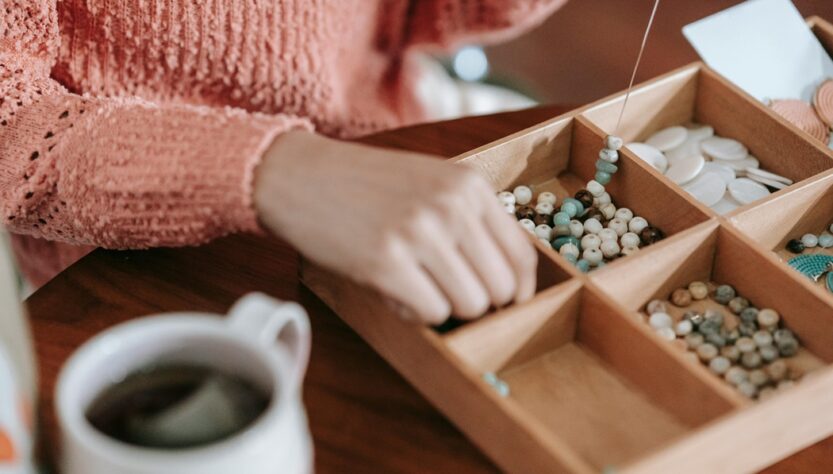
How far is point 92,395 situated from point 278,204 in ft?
0.74

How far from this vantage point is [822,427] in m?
0.73

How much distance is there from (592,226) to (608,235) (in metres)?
0.02

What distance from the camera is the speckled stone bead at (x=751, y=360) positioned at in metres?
0.80

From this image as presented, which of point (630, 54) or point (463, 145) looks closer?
point (463, 145)

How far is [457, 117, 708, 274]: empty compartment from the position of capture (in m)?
0.90

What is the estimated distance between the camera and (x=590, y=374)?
768 mm

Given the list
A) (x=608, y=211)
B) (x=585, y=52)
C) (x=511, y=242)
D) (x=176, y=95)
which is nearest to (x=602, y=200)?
(x=608, y=211)

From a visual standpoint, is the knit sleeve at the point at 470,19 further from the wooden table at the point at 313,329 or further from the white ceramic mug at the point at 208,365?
the white ceramic mug at the point at 208,365

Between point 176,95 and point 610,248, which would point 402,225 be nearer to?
point 610,248

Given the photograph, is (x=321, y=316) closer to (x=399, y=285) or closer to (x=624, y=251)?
(x=399, y=285)

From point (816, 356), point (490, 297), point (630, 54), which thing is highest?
point (490, 297)

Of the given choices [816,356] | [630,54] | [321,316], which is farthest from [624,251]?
[630,54]

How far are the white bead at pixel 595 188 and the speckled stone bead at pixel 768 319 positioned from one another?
21 cm

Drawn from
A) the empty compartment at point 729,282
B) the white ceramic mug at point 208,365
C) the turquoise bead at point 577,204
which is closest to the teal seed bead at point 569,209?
the turquoise bead at point 577,204
